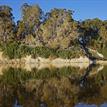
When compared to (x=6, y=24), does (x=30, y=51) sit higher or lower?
lower

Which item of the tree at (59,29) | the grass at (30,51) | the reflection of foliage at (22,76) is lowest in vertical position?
the reflection of foliage at (22,76)

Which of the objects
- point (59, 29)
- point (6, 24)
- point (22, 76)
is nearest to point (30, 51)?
point (6, 24)

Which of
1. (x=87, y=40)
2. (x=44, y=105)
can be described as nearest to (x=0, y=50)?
(x=87, y=40)

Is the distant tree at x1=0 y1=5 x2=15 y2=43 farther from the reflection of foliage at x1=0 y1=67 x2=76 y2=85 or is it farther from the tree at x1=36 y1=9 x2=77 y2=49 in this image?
the reflection of foliage at x1=0 y1=67 x2=76 y2=85

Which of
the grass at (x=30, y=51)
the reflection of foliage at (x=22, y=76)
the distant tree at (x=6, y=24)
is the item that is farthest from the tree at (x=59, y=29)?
the reflection of foliage at (x=22, y=76)

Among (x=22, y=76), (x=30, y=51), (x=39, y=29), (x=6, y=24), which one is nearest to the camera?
(x=22, y=76)

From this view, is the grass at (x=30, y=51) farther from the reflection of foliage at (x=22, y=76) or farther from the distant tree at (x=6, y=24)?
the reflection of foliage at (x=22, y=76)

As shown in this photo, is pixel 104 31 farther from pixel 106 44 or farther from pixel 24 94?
pixel 24 94

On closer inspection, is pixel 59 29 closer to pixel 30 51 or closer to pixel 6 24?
pixel 30 51

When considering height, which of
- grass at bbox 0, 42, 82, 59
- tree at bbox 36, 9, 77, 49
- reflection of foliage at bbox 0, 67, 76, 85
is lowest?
reflection of foliage at bbox 0, 67, 76, 85

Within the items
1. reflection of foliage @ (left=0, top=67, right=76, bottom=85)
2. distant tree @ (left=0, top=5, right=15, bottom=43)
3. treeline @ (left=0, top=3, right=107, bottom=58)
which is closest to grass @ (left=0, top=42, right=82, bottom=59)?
treeline @ (left=0, top=3, right=107, bottom=58)

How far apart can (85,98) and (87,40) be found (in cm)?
9313

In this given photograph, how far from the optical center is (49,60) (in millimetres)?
97562

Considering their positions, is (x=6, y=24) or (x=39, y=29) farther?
(x=39, y=29)
